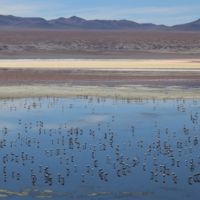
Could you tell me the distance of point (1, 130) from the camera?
717 inches

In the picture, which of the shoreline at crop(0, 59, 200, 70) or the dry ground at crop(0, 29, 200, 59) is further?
the dry ground at crop(0, 29, 200, 59)

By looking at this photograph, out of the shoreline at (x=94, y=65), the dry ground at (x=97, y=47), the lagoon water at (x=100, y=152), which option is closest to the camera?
the lagoon water at (x=100, y=152)

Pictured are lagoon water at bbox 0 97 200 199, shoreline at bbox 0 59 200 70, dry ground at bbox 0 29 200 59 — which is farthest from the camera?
dry ground at bbox 0 29 200 59

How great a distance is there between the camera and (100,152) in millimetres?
14641

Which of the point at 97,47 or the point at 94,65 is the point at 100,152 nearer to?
the point at 94,65

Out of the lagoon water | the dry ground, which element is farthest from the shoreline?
the lagoon water

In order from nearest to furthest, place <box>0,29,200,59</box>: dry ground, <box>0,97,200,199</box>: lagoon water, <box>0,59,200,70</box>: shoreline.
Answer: <box>0,97,200,199</box>: lagoon water, <box>0,59,200,70</box>: shoreline, <box>0,29,200,59</box>: dry ground

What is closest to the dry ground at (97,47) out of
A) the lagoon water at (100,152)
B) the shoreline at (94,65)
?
the shoreline at (94,65)

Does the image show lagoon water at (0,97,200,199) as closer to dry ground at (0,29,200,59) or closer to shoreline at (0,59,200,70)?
shoreline at (0,59,200,70)

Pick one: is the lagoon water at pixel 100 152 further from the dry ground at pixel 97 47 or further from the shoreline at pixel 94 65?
the dry ground at pixel 97 47

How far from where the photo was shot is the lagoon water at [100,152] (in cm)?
1105

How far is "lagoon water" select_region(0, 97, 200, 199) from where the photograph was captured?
11.0 metres

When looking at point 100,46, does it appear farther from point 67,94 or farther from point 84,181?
point 84,181

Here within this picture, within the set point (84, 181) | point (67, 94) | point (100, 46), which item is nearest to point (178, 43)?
point (100, 46)
